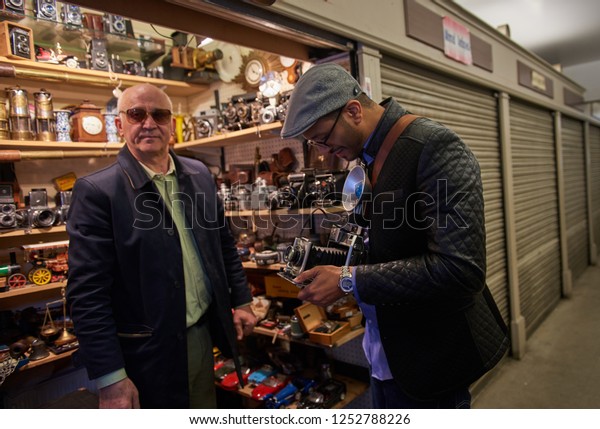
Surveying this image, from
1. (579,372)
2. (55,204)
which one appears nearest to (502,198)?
(579,372)

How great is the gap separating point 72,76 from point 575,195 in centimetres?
659

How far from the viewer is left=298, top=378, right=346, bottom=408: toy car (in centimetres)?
241

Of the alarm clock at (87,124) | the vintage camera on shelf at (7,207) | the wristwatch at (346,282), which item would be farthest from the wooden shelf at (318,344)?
the alarm clock at (87,124)

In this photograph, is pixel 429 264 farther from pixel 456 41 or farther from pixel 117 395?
pixel 456 41

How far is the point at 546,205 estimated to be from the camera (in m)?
4.64

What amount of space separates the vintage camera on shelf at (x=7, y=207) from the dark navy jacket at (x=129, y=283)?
53.2 inches

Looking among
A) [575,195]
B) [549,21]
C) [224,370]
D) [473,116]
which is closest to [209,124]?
[224,370]

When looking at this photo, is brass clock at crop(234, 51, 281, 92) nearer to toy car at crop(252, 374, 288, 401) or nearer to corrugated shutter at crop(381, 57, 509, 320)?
corrugated shutter at crop(381, 57, 509, 320)

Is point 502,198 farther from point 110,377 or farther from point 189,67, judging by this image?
point 110,377

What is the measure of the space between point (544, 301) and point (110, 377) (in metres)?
4.58

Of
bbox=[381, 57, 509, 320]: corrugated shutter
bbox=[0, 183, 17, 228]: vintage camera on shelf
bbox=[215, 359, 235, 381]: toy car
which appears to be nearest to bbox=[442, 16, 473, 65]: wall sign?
bbox=[381, 57, 509, 320]: corrugated shutter

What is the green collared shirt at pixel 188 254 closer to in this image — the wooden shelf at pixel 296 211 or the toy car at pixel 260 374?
the wooden shelf at pixel 296 211

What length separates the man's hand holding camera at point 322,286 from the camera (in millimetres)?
1162

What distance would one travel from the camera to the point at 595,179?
712 cm
